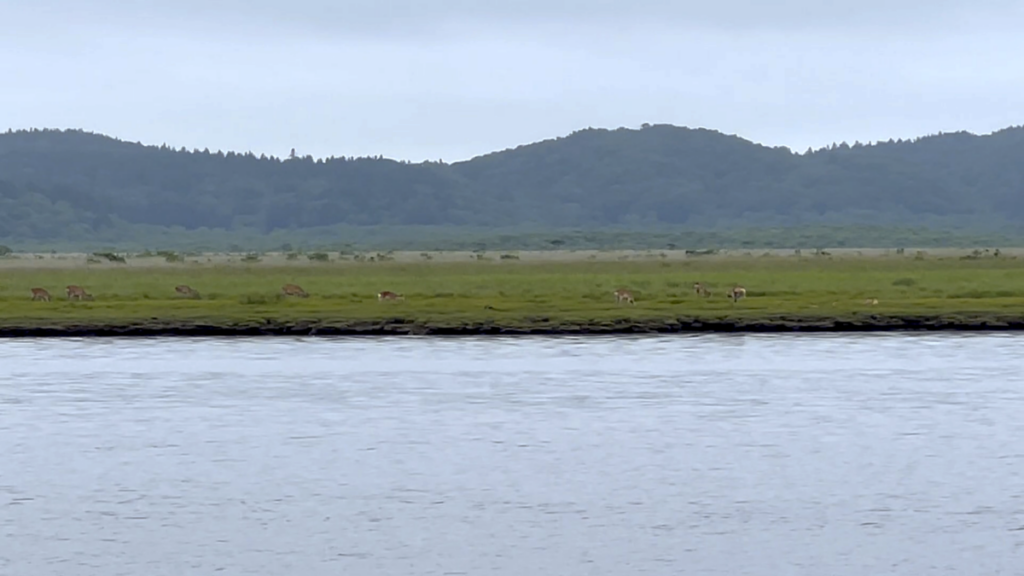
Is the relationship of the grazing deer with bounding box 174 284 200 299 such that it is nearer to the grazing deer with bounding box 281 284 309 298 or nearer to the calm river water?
the grazing deer with bounding box 281 284 309 298

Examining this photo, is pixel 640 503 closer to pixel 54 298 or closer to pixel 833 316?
pixel 833 316

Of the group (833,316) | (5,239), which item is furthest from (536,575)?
(5,239)

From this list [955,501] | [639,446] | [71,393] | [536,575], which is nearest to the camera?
[536,575]

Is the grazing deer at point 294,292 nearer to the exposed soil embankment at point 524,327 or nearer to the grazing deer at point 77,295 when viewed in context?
the grazing deer at point 77,295

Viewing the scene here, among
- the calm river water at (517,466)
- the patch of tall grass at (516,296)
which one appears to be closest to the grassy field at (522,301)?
the patch of tall grass at (516,296)

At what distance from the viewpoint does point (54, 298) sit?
50.8 meters

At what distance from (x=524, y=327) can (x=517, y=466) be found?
20026mm

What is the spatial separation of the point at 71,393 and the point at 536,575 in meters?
14.4

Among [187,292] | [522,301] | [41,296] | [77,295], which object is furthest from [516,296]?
[41,296]

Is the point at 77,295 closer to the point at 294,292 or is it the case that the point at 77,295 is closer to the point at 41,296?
the point at 41,296

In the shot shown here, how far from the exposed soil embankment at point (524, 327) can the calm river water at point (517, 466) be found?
6.50 meters

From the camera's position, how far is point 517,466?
768 inches

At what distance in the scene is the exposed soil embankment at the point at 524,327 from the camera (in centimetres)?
3916

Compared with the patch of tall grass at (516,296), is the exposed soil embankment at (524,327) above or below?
below
